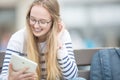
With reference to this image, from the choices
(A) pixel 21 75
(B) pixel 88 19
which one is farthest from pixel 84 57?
(A) pixel 21 75

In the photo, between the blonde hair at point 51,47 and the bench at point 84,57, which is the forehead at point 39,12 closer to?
the blonde hair at point 51,47

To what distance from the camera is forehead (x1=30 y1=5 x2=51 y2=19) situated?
3.89ft

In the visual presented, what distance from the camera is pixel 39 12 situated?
1.19 metres

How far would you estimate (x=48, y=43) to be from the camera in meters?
1.29

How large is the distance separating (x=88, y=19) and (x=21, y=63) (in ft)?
3.53

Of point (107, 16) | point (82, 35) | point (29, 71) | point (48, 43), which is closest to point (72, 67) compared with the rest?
point (48, 43)

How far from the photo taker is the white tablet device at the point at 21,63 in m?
1.04

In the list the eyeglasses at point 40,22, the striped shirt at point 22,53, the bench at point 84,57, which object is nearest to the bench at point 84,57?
the bench at point 84,57

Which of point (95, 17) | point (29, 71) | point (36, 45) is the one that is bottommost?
point (29, 71)

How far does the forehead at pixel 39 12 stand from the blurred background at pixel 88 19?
A: 75cm

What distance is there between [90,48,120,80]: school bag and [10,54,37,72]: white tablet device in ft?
1.88

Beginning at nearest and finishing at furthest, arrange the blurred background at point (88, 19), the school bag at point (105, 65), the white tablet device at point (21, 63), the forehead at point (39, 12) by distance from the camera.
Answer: the white tablet device at point (21, 63)
the forehead at point (39, 12)
the school bag at point (105, 65)
the blurred background at point (88, 19)

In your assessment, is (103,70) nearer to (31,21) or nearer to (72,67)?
(72,67)

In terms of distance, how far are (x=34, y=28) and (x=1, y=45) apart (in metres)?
0.75
